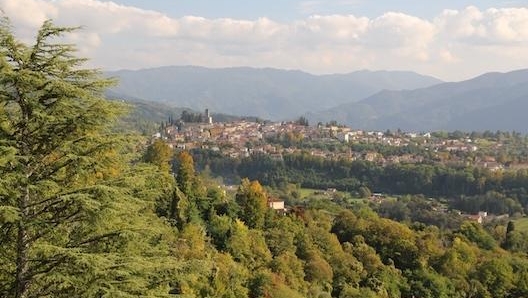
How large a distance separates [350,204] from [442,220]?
41.2 ft

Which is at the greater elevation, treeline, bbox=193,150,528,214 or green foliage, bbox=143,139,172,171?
green foliage, bbox=143,139,172,171

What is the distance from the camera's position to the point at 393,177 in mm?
95062

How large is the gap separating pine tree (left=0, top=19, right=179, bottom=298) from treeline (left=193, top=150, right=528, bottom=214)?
77.6 metres

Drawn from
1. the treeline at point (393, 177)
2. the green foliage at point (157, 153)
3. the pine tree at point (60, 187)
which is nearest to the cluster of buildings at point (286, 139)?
the treeline at point (393, 177)

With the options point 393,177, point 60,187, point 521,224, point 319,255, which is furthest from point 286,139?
point 60,187

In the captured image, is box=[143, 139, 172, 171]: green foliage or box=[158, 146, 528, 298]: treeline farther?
box=[143, 139, 172, 171]: green foliage

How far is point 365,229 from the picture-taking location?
39.6 m

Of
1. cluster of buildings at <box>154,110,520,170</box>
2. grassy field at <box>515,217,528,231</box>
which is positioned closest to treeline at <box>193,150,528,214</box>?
cluster of buildings at <box>154,110,520,170</box>

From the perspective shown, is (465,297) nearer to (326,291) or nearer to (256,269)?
(326,291)

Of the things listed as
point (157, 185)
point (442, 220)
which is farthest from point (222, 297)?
point (442, 220)

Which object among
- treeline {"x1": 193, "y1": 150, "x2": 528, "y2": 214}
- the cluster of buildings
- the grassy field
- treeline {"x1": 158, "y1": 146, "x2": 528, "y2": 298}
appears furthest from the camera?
the cluster of buildings

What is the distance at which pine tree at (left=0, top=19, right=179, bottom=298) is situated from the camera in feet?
21.2

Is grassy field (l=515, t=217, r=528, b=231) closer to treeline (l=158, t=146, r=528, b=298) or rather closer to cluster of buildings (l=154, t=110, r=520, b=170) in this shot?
treeline (l=158, t=146, r=528, b=298)

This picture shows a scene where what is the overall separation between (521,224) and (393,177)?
30149 millimetres
